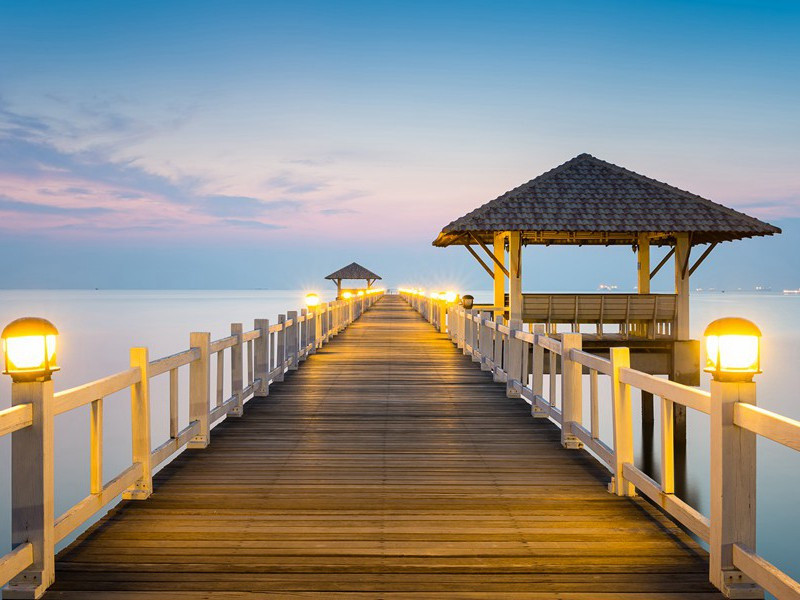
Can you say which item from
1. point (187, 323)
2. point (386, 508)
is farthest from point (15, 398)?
point (187, 323)

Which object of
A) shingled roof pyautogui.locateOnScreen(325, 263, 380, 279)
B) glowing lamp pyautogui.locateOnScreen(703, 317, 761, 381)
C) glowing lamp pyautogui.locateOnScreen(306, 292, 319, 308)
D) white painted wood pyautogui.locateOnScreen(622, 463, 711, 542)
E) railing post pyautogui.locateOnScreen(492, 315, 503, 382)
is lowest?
white painted wood pyautogui.locateOnScreen(622, 463, 711, 542)

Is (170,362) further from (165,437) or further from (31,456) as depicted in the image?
(165,437)

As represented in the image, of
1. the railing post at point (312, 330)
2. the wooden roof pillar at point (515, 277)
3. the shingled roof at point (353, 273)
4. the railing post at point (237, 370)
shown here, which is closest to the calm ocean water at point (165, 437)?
the wooden roof pillar at point (515, 277)

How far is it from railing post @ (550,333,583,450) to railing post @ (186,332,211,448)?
358cm

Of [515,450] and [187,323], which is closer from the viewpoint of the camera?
[515,450]

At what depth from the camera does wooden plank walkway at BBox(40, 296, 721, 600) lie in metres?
3.60

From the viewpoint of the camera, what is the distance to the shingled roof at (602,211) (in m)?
18.3

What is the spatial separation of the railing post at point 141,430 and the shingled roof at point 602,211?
13.7m

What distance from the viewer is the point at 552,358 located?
7.56 metres

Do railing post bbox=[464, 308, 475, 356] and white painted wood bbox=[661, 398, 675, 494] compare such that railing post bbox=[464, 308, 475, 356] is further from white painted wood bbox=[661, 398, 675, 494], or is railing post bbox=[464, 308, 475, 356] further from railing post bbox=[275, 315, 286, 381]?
white painted wood bbox=[661, 398, 675, 494]

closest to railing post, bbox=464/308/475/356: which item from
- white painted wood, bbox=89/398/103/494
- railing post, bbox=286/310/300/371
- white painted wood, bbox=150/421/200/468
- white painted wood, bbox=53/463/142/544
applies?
railing post, bbox=286/310/300/371

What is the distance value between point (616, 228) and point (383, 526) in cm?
1553

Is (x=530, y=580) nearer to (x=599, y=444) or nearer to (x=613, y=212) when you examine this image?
(x=599, y=444)

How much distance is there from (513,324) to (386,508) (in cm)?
523
